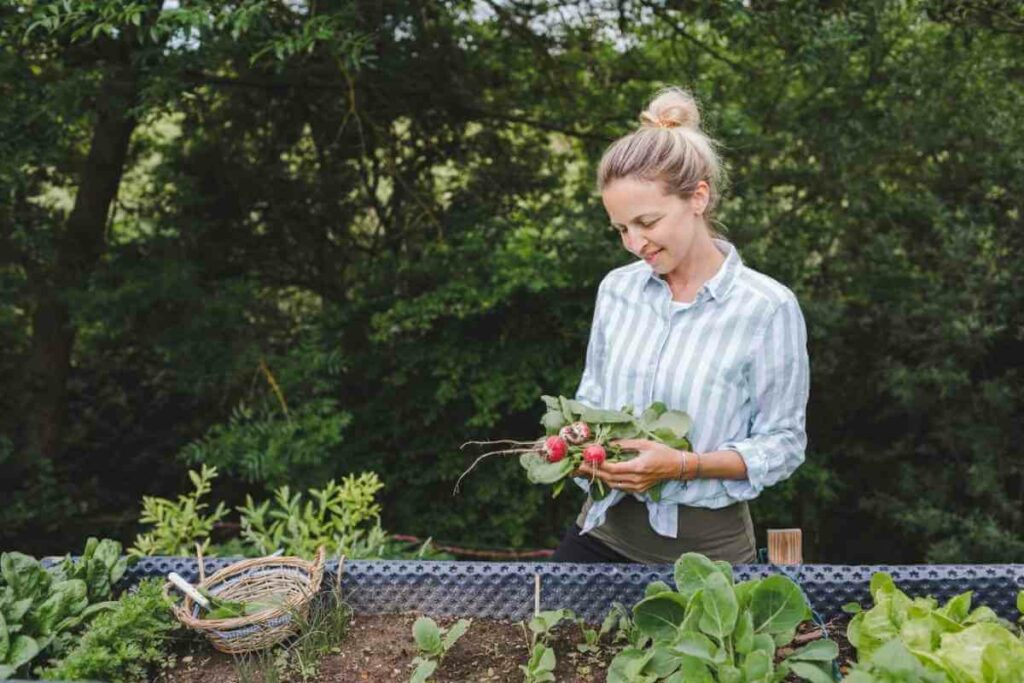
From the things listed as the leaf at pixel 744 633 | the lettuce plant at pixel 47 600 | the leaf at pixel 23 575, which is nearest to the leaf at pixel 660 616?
the leaf at pixel 744 633

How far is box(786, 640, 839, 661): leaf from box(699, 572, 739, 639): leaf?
0.49 feet

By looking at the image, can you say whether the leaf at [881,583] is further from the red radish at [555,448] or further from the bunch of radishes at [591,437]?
the red radish at [555,448]

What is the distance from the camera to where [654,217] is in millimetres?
2045

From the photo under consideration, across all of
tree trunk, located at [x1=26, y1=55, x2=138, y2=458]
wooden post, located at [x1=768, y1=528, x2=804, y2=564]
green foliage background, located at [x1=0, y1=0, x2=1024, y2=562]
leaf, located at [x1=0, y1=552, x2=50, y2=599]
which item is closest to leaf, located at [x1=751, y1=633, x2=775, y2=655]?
wooden post, located at [x1=768, y1=528, x2=804, y2=564]

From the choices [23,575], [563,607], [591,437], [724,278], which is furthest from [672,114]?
[23,575]

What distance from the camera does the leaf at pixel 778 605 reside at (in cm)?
165

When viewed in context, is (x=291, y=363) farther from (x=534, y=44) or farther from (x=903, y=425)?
(x=903, y=425)

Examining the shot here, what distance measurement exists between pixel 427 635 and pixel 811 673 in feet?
2.40

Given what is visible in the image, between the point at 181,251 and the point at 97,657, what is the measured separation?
9.98ft

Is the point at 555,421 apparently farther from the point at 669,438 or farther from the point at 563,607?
the point at 563,607

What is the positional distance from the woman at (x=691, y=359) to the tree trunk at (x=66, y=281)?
2.89 m

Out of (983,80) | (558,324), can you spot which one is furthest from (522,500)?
(983,80)

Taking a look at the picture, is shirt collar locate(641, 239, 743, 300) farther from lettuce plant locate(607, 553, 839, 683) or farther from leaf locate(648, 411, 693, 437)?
lettuce plant locate(607, 553, 839, 683)

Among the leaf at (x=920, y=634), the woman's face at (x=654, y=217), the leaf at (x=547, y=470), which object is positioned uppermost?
the woman's face at (x=654, y=217)
